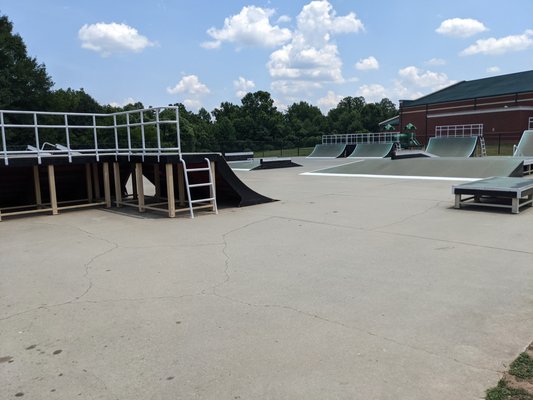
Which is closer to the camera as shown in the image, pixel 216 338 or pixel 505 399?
pixel 505 399

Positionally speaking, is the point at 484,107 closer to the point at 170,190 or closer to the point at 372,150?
the point at 372,150

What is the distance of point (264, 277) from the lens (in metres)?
5.00

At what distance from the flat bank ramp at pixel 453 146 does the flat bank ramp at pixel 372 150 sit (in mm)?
5065

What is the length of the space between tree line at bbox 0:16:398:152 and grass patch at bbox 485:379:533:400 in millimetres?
35656

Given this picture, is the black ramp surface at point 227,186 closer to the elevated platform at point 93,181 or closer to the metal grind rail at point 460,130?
the elevated platform at point 93,181

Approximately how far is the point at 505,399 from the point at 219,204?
9.16 meters

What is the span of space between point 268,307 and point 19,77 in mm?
47386

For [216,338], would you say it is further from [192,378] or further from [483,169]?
[483,169]

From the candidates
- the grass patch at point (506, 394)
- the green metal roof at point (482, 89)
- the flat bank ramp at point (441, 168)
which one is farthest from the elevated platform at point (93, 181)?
the green metal roof at point (482, 89)

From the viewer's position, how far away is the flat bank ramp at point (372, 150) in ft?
115

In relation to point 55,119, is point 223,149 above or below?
below

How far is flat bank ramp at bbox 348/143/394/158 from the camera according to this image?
34.9 m

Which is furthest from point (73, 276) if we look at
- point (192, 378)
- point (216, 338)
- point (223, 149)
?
point (223, 149)

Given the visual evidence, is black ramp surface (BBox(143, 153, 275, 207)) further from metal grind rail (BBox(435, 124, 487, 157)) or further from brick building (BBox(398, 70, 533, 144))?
metal grind rail (BBox(435, 124, 487, 157))
